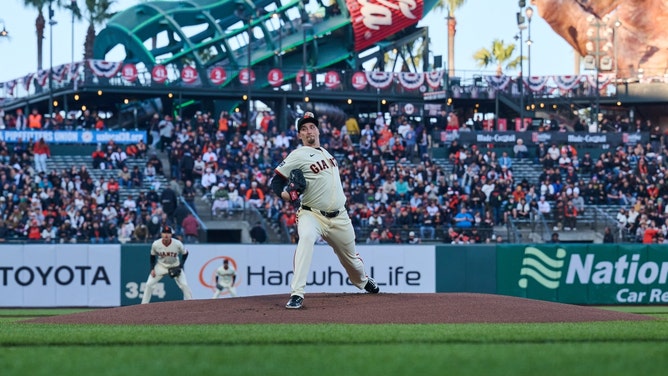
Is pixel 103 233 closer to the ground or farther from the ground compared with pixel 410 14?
closer to the ground

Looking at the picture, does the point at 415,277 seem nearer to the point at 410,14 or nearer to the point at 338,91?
the point at 338,91

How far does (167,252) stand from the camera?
20922mm

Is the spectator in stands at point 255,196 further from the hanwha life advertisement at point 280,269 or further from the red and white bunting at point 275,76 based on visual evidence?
the red and white bunting at point 275,76

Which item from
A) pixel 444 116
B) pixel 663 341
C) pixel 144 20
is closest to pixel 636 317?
pixel 663 341

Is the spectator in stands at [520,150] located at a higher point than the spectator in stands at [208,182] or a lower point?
higher

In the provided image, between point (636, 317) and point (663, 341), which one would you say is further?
point (636, 317)

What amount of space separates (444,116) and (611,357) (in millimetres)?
39264

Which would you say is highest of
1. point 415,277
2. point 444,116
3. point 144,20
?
point 144,20

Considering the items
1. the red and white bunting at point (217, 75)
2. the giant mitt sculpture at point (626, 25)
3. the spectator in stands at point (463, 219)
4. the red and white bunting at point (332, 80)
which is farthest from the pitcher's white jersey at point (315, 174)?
the giant mitt sculpture at point (626, 25)

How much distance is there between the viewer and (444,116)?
1858 inches

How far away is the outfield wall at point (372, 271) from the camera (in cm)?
2498

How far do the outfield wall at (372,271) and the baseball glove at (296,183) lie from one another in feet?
38.8

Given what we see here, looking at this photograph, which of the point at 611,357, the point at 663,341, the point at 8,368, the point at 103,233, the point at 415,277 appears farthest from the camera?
the point at 103,233

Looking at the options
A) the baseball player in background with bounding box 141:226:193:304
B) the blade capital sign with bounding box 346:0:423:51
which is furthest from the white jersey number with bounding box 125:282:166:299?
the blade capital sign with bounding box 346:0:423:51
